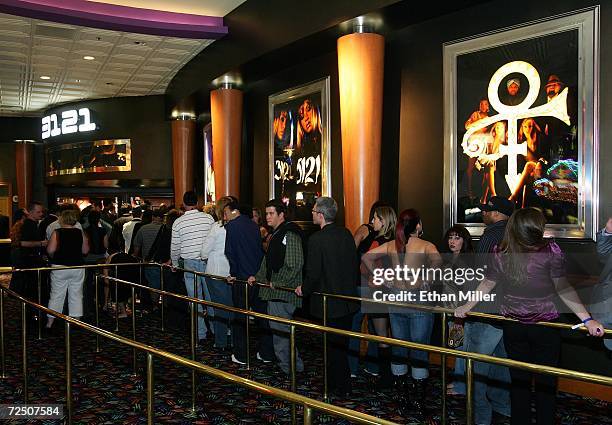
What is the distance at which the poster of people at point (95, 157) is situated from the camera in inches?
590

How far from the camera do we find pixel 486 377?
425cm

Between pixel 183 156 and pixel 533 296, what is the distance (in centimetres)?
1115

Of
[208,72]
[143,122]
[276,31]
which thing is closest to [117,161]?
[143,122]

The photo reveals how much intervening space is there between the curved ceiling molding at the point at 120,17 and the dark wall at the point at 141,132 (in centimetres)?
521

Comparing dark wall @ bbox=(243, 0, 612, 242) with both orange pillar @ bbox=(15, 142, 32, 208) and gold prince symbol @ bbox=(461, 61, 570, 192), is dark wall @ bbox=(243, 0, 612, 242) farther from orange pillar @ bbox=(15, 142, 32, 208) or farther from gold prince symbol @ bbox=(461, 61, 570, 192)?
orange pillar @ bbox=(15, 142, 32, 208)

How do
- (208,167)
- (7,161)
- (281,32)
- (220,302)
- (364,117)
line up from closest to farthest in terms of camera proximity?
(220,302)
(364,117)
(281,32)
(208,167)
(7,161)

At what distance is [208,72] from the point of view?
10422mm

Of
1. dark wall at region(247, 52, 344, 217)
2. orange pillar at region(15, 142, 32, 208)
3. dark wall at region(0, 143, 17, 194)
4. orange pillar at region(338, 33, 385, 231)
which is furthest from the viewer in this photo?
dark wall at region(0, 143, 17, 194)

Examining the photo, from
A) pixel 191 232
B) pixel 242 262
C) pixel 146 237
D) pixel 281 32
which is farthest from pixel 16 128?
pixel 242 262

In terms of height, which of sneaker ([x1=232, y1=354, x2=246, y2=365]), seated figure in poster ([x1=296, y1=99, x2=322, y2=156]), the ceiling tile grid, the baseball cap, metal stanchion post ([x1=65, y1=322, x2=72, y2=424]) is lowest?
sneaker ([x1=232, y1=354, x2=246, y2=365])

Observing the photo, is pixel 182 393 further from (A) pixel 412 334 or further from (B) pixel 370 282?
(A) pixel 412 334

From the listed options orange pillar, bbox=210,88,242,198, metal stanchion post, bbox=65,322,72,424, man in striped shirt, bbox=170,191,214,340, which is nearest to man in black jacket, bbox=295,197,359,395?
metal stanchion post, bbox=65,322,72,424

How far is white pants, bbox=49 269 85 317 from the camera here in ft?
24.0

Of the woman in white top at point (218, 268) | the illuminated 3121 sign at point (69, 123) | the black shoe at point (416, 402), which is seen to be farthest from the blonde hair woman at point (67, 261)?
the illuminated 3121 sign at point (69, 123)
